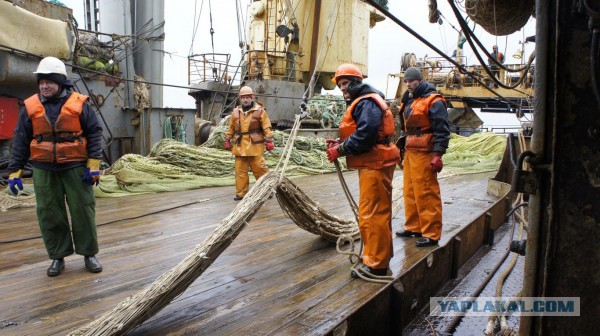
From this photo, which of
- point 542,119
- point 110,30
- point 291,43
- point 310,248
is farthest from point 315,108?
point 542,119

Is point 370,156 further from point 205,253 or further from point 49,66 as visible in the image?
point 49,66

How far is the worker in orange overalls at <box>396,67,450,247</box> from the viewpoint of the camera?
147 inches

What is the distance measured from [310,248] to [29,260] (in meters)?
2.18

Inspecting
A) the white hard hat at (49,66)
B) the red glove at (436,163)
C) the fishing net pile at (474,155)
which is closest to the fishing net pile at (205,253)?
the red glove at (436,163)

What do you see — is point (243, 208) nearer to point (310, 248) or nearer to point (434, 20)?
point (310, 248)

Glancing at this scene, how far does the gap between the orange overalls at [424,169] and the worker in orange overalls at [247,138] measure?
8.59 feet

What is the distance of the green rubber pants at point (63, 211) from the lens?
3.00m

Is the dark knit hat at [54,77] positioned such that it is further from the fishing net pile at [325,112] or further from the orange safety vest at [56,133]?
the fishing net pile at [325,112]

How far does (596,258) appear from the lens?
1305 mm

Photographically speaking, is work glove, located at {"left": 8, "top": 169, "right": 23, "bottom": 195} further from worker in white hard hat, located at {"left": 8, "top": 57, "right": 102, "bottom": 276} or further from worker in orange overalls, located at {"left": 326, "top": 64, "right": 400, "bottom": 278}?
worker in orange overalls, located at {"left": 326, "top": 64, "right": 400, "bottom": 278}

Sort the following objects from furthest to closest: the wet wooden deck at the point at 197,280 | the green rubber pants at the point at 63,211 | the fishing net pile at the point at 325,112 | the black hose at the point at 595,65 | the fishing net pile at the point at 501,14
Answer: the fishing net pile at the point at 325,112 → the green rubber pants at the point at 63,211 → the fishing net pile at the point at 501,14 → the wet wooden deck at the point at 197,280 → the black hose at the point at 595,65

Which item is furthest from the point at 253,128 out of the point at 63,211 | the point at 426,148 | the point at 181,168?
the point at 63,211

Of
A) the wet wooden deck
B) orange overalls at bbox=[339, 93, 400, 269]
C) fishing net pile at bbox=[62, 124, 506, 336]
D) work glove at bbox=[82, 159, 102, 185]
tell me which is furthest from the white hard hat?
orange overalls at bbox=[339, 93, 400, 269]

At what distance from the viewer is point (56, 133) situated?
2998mm
